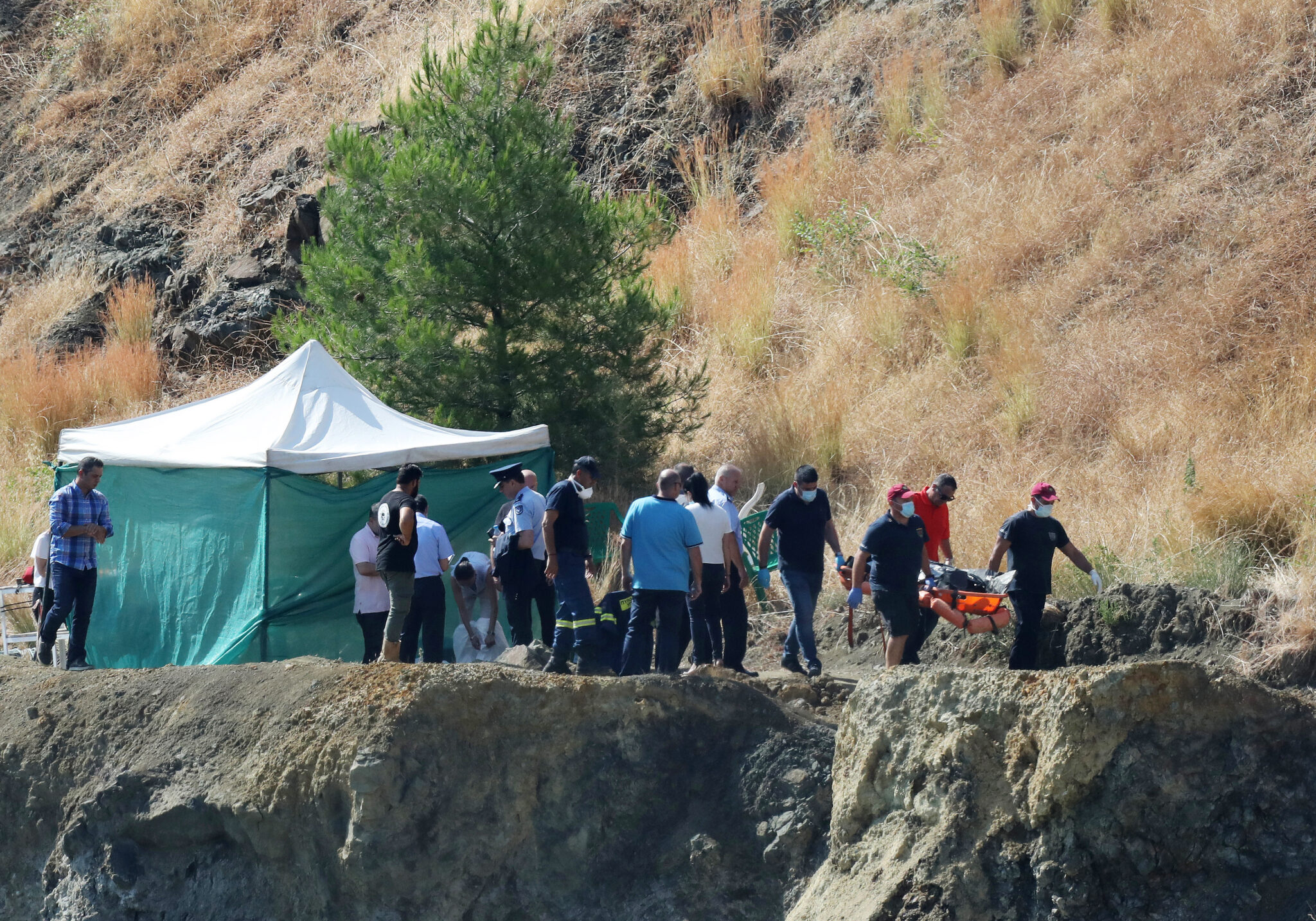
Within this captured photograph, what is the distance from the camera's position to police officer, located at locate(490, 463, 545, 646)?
29.7 ft

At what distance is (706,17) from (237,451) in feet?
47.1

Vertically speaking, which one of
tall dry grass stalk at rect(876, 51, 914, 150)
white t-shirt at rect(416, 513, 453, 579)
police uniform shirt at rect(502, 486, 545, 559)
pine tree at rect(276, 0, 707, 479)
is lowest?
white t-shirt at rect(416, 513, 453, 579)

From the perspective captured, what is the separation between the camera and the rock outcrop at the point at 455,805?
19.5 ft

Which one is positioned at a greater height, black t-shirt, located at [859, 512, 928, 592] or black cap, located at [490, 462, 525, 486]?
black cap, located at [490, 462, 525, 486]

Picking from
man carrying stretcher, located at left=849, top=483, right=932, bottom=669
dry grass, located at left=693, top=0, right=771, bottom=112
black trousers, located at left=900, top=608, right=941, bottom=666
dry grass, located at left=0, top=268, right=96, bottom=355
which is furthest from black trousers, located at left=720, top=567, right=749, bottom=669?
dry grass, located at left=0, top=268, right=96, bottom=355

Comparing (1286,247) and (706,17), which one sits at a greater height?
(706,17)

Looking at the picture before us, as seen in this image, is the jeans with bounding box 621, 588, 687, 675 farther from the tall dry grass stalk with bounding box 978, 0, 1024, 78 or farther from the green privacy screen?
the tall dry grass stalk with bounding box 978, 0, 1024, 78

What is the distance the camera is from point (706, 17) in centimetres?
2181

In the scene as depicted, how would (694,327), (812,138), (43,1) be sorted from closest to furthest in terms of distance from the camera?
1. (694,327)
2. (812,138)
3. (43,1)

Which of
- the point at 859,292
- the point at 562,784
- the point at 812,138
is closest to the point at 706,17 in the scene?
the point at 812,138

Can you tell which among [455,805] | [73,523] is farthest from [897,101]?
[455,805]

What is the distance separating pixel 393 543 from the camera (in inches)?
338

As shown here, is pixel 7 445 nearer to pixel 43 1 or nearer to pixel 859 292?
pixel 859 292

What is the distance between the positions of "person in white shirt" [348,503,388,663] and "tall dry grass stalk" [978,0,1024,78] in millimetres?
12654
